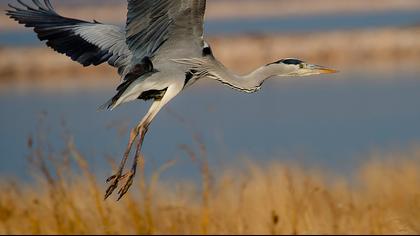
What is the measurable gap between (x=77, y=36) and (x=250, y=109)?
12.0 meters

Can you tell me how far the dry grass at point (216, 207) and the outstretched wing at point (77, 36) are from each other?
0.72 meters

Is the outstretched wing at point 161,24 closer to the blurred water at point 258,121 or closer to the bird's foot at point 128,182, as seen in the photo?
the bird's foot at point 128,182

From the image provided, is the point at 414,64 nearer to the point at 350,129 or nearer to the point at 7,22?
the point at 350,129

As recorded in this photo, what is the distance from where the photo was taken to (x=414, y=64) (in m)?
24.2

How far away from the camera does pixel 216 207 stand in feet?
29.1

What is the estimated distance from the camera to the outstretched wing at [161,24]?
6.44 meters

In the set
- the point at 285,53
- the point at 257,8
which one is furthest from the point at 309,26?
the point at 257,8

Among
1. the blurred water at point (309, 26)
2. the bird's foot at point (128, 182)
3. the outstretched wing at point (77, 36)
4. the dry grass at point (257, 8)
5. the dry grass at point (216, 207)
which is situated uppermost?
the dry grass at point (257, 8)

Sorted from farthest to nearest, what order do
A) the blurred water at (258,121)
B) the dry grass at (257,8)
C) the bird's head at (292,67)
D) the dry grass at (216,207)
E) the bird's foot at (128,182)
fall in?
the dry grass at (257,8) → the blurred water at (258,121) → the dry grass at (216,207) → the bird's head at (292,67) → the bird's foot at (128,182)

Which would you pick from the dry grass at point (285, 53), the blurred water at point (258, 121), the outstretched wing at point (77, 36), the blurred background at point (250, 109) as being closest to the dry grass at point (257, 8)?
the dry grass at point (285, 53)

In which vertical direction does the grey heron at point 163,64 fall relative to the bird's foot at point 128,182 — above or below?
above

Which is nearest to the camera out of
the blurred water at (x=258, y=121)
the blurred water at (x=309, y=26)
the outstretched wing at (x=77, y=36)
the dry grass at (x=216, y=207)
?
the outstretched wing at (x=77, y=36)

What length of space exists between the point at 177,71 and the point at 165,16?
0.39 metres

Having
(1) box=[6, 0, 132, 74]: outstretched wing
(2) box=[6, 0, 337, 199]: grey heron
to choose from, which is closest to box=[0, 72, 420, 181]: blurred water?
(1) box=[6, 0, 132, 74]: outstretched wing
